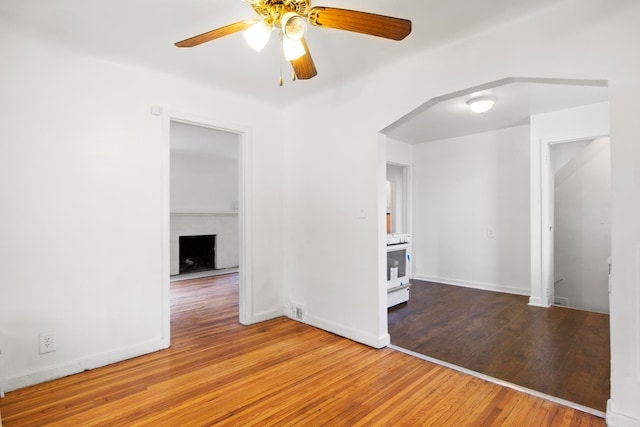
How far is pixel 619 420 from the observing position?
175 cm

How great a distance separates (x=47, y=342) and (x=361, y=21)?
118 inches

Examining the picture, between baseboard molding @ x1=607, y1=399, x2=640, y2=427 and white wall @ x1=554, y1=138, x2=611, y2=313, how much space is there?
3955mm

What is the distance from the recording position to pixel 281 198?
384 centimetres

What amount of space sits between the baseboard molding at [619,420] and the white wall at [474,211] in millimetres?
3243

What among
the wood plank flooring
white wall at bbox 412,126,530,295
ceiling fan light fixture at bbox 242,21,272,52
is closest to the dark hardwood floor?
the wood plank flooring

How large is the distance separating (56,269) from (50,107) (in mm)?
1210

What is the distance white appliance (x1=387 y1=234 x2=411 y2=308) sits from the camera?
4023mm

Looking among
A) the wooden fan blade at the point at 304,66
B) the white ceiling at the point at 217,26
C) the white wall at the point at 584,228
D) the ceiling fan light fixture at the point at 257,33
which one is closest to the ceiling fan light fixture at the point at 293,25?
the ceiling fan light fixture at the point at 257,33

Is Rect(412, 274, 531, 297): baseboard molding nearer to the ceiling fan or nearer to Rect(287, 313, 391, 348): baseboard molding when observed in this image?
Rect(287, 313, 391, 348): baseboard molding

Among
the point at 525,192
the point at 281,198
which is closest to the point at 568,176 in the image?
the point at 525,192

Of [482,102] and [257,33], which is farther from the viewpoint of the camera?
[482,102]

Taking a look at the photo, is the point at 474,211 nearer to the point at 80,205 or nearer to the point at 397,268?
the point at 397,268

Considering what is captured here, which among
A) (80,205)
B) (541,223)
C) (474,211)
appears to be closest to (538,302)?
(541,223)

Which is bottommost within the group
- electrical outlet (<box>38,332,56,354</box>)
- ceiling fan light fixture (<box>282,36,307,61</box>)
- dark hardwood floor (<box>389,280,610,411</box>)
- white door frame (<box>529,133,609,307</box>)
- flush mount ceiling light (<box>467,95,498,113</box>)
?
dark hardwood floor (<box>389,280,610,411</box>)
